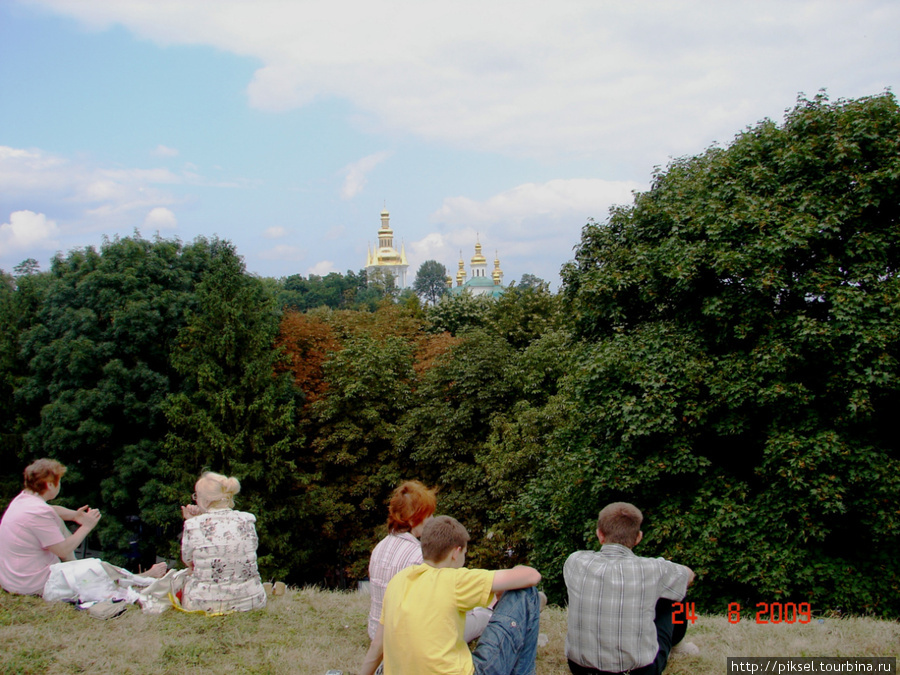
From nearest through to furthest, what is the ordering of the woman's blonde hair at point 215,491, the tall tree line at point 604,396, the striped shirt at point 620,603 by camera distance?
the striped shirt at point 620,603 → the woman's blonde hair at point 215,491 → the tall tree line at point 604,396

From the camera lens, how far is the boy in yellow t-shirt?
4.20 metres

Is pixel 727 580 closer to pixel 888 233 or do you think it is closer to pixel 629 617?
pixel 888 233

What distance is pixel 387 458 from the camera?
2703cm

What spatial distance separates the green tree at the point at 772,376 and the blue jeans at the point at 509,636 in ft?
25.6

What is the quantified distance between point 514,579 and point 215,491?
11.8 feet

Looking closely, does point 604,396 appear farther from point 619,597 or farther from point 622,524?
point 619,597

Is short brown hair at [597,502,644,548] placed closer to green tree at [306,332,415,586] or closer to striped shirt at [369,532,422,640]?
striped shirt at [369,532,422,640]

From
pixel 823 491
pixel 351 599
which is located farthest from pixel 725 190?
pixel 351 599

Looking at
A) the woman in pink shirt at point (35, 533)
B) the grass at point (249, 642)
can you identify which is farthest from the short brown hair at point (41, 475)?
the grass at point (249, 642)

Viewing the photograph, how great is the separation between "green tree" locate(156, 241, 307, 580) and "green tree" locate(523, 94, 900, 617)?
13.4 meters

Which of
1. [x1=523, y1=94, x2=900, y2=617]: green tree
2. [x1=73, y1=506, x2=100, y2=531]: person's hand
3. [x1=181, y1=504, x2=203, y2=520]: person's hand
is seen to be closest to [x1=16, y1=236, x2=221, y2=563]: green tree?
[x1=523, y1=94, x2=900, y2=617]: green tree

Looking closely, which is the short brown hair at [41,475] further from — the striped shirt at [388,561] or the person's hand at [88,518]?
the striped shirt at [388,561]

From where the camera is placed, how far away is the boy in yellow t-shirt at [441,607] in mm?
4195

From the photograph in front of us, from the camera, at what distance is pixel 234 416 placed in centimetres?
2398
